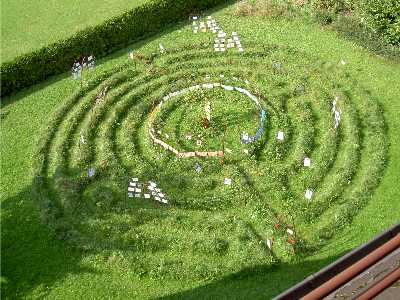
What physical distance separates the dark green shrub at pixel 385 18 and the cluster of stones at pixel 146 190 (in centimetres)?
1722

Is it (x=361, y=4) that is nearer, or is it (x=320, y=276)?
(x=320, y=276)

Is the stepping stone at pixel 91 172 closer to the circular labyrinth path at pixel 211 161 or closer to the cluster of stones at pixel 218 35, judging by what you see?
the circular labyrinth path at pixel 211 161

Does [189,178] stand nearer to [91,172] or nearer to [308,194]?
[91,172]

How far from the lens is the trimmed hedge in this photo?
33062 millimetres

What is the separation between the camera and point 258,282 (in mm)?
21781

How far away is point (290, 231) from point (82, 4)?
25.0 metres

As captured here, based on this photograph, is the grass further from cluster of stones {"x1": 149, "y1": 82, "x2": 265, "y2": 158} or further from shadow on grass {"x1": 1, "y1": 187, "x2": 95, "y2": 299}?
cluster of stones {"x1": 149, "y1": 82, "x2": 265, "y2": 158}

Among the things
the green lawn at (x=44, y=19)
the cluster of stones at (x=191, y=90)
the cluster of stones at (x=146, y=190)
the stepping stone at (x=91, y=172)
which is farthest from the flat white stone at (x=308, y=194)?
the green lawn at (x=44, y=19)

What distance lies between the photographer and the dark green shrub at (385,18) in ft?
108

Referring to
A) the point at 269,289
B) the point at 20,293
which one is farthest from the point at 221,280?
the point at 20,293

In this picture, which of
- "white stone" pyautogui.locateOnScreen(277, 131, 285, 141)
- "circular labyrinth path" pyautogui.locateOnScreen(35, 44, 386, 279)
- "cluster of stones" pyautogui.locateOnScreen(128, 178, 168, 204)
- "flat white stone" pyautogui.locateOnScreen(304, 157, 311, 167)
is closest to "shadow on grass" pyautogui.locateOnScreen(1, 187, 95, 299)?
"circular labyrinth path" pyautogui.locateOnScreen(35, 44, 386, 279)

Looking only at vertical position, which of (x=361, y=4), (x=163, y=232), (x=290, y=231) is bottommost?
(x=290, y=231)

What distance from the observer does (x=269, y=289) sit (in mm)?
21406

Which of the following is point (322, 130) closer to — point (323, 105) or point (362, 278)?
point (323, 105)
